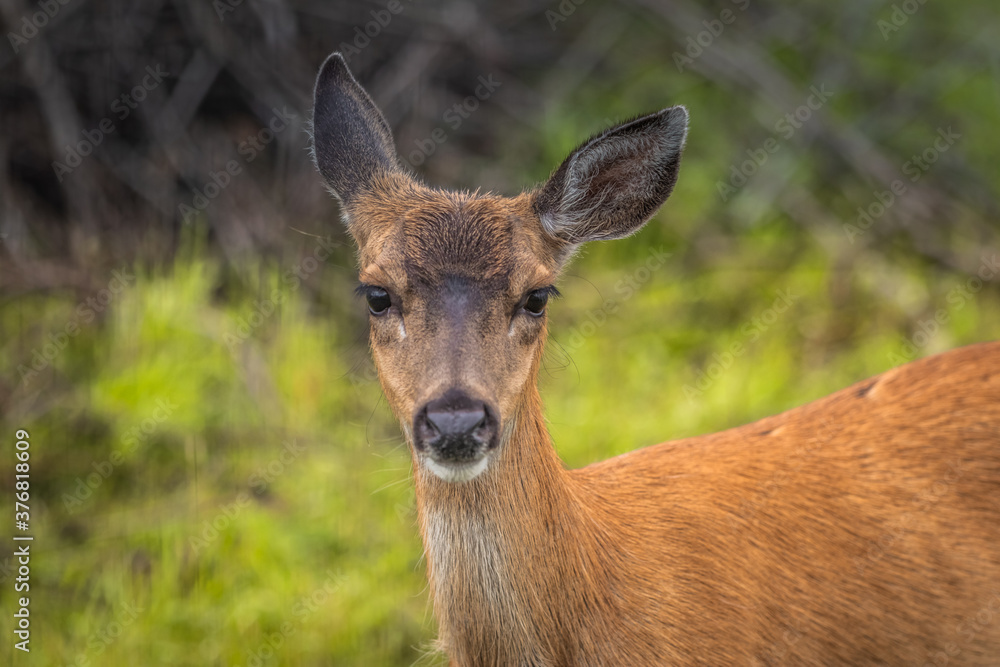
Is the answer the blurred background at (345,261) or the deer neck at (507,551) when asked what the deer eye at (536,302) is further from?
the blurred background at (345,261)

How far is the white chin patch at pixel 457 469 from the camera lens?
121 inches

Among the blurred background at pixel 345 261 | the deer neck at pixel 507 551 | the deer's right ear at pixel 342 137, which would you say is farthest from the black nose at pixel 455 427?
the blurred background at pixel 345 261

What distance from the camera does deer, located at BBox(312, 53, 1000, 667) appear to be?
3.36 meters

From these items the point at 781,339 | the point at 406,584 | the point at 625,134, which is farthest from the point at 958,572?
the point at 781,339

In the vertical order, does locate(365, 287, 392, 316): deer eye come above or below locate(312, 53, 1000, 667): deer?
above

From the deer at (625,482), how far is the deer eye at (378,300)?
0.04 ft

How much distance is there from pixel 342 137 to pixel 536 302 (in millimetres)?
1124

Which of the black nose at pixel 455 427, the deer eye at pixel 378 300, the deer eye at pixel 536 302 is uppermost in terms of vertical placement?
the deer eye at pixel 378 300

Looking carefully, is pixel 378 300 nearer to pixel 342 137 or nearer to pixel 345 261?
pixel 342 137

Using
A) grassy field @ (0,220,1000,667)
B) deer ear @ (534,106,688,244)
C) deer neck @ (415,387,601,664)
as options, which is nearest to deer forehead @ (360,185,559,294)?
deer ear @ (534,106,688,244)

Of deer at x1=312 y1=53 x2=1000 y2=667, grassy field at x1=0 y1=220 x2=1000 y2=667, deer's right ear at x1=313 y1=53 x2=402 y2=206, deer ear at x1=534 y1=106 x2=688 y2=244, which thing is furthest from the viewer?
grassy field at x1=0 y1=220 x2=1000 y2=667

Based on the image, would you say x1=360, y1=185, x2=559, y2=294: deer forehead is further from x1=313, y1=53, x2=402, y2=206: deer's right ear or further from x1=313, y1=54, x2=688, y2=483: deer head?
x1=313, y1=53, x2=402, y2=206: deer's right ear

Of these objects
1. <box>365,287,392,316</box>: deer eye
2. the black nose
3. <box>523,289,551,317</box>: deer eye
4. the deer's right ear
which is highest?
the deer's right ear

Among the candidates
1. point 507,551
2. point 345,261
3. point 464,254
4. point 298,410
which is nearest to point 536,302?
point 464,254
